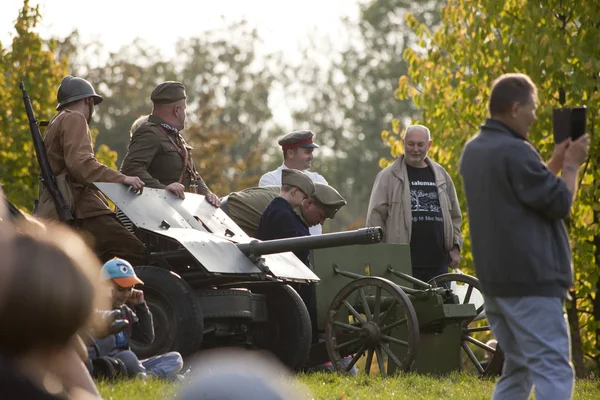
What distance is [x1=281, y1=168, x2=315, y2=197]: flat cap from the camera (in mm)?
9008

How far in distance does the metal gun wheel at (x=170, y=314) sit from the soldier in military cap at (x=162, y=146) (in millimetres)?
879

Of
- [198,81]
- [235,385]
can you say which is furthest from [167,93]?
[198,81]

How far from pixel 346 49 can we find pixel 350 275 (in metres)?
43.6

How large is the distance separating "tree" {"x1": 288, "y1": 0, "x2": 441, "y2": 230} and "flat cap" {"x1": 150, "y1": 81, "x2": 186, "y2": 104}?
125 ft

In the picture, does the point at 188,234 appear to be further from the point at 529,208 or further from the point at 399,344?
the point at 529,208

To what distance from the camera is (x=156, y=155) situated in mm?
8781

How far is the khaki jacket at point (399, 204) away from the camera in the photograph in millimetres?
9797

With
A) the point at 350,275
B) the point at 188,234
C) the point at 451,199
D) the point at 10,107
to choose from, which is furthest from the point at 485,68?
the point at 10,107

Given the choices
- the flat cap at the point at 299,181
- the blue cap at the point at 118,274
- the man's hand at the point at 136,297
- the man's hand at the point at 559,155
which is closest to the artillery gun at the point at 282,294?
the flat cap at the point at 299,181

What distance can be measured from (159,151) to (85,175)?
91 centimetres

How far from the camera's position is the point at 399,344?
889cm

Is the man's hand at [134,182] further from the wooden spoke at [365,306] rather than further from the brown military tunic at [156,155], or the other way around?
the wooden spoke at [365,306]

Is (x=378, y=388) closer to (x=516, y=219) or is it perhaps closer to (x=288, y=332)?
(x=288, y=332)

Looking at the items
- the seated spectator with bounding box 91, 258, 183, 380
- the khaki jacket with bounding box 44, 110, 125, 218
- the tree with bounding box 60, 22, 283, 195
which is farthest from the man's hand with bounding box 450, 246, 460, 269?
the tree with bounding box 60, 22, 283, 195
